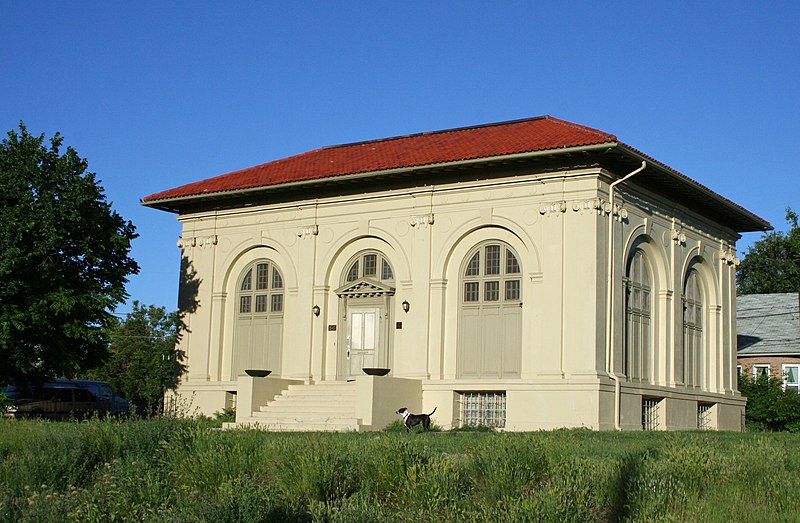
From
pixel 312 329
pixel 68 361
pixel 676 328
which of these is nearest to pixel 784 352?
pixel 676 328

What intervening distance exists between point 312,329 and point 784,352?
23.1 metres

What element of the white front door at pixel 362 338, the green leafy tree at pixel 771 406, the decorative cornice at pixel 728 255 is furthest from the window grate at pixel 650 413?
the green leafy tree at pixel 771 406

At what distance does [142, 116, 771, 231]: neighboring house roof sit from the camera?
86.1ft

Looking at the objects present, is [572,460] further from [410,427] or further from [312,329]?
[312,329]

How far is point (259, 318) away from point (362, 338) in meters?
3.63

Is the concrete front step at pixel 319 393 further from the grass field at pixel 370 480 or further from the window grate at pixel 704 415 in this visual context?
the grass field at pixel 370 480

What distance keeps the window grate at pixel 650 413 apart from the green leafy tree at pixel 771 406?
9363 millimetres

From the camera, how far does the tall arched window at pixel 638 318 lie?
2734 cm

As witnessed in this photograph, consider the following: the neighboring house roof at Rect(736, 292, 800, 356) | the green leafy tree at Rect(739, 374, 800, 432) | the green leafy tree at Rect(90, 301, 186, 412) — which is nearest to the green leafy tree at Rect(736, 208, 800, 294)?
the neighboring house roof at Rect(736, 292, 800, 356)

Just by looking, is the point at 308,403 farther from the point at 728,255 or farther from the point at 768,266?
the point at 768,266

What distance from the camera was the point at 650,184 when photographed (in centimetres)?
2844

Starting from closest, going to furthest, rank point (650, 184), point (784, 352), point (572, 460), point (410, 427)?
1. point (572, 460)
2. point (410, 427)
3. point (650, 184)
4. point (784, 352)

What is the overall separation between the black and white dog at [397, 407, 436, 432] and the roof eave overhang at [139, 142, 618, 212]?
6.49 m

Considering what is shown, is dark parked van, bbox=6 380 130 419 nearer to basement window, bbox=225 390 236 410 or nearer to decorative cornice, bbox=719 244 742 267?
basement window, bbox=225 390 236 410
